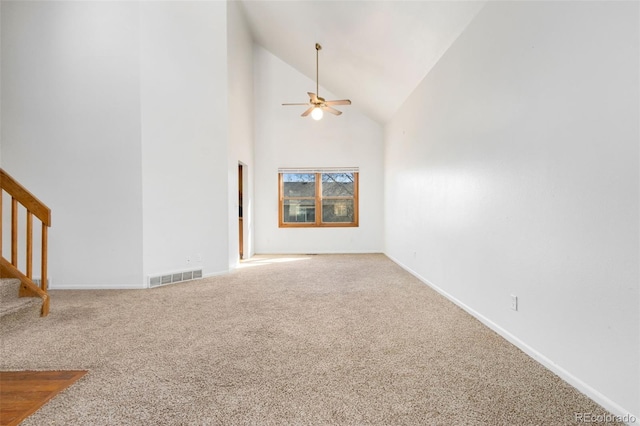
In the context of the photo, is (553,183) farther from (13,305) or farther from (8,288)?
(8,288)

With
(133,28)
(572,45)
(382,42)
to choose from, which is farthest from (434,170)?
(133,28)

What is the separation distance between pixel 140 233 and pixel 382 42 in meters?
3.97

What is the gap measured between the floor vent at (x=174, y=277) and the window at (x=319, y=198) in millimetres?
2968

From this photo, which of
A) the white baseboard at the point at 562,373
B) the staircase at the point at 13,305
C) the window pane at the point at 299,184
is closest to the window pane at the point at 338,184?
the window pane at the point at 299,184

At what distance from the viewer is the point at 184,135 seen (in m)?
4.46

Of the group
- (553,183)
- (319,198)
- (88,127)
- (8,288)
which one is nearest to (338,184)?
(319,198)

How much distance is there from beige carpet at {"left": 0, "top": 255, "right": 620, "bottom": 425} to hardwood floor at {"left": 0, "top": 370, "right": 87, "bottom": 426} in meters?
0.07

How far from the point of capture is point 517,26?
2.31 metres

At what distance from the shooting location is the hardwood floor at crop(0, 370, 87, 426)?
5.20 feet

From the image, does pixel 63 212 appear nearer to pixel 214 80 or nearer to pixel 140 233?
pixel 140 233

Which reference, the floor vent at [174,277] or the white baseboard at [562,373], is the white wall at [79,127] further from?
the white baseboard at [562,373]

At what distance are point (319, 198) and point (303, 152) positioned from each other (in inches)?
44.0

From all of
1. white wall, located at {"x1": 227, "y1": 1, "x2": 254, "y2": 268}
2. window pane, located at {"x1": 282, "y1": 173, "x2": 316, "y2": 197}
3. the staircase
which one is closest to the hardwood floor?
the staircase

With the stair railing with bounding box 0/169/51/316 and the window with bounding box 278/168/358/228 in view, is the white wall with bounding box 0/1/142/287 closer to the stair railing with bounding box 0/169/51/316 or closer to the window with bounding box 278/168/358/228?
the stair railing with bounding box 0/169/51/316
